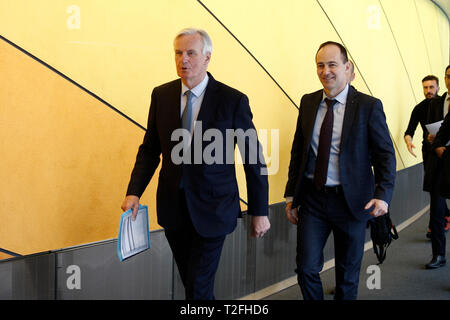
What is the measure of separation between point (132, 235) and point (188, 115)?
59 centimetres

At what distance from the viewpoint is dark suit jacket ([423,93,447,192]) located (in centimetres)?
405

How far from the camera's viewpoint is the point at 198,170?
1997 mm

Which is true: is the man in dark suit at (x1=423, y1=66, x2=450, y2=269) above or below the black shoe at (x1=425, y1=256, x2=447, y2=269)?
above

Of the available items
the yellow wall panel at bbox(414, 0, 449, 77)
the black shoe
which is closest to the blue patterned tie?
the black shoe

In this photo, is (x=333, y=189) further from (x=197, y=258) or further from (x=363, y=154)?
(x=197, y=258)

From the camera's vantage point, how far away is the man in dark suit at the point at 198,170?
6.55 feet

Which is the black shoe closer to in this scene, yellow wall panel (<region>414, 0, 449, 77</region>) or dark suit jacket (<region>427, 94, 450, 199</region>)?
dark suit jacket (<region>427, 94, 450, 199</region>)

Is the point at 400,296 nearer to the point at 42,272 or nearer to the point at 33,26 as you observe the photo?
the point at 42,272

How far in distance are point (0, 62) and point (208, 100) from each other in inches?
37.9

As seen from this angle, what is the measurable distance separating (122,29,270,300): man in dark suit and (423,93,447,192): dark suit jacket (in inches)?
92.1

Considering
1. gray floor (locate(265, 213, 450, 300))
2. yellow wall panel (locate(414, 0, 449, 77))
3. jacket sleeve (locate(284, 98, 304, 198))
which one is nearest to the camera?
jacket sleeve (locate(284, 98, 304, 198))

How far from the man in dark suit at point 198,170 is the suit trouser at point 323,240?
0.52m

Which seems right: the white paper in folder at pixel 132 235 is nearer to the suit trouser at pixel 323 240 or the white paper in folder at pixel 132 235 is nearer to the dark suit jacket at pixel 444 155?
the suit trouser at pixel 323 240

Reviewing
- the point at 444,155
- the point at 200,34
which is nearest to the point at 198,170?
the point at 200,34
